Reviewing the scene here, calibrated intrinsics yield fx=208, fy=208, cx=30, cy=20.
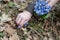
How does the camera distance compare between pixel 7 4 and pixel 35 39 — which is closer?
pixel 35 39

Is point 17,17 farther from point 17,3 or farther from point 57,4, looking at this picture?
point 57,4

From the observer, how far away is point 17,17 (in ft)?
7.41

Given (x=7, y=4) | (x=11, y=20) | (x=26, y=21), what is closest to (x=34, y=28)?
(x=26, y=21)

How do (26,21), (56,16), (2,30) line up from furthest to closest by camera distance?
(56,16)
(26,21)
(2,30)

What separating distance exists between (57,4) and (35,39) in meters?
0.61

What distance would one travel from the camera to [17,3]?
98.3 inches

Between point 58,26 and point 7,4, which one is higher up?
point 7,4

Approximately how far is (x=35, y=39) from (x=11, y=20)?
1.09 feet

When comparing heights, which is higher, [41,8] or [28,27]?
[41,8]

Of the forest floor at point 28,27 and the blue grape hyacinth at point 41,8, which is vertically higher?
the blue grape hyacinth at point 41,8

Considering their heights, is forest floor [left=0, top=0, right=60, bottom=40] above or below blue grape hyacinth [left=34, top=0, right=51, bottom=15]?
below

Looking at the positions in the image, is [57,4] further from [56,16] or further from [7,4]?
[7,4]

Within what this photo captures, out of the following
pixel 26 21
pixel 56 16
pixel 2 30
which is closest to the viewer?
pixel 2 30

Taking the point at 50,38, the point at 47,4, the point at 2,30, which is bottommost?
the point at 50,38
